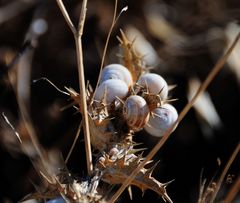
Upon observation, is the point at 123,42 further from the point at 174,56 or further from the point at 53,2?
the point at 53,2

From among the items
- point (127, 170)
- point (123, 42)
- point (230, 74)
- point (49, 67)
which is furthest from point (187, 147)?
point (127, 170)

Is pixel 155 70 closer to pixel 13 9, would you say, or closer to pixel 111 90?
pixel 13 9

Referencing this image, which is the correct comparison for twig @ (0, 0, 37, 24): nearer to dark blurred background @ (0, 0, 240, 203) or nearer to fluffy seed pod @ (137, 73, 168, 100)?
dark blurred background @ (0, 0, 240, 203)

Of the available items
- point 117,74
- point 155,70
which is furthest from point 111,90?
point 155,70

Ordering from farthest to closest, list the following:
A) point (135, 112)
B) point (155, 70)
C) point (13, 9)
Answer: point (13, 9) → point (155, 70) → point (135, 112)

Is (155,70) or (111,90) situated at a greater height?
(111,90)

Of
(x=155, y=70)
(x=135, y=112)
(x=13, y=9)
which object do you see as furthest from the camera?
(x=13, y=9)

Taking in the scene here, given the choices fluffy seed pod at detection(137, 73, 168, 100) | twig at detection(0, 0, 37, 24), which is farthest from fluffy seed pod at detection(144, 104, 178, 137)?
twig at detection(0, 0, 37, 24)
